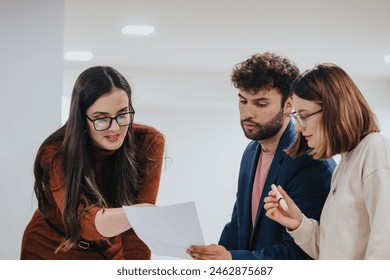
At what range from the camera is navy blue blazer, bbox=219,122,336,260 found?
170 centimetres

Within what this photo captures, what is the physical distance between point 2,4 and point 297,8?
3.35ft

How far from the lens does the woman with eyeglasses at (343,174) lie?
55.8 inches

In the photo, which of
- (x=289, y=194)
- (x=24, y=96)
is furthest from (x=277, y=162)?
(x=24, y=96)

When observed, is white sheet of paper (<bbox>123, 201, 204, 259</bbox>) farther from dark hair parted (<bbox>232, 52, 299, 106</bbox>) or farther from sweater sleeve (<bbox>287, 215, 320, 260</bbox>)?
dark hair parted (<bbox>232, 52, 299, 106</bbox>)

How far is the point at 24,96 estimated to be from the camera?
6.70ft

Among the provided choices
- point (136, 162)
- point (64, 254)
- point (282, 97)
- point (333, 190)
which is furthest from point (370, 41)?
point (64, 254)

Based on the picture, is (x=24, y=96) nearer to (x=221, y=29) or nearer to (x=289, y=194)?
(x=221, y=29)

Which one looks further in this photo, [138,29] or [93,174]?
[138,29]

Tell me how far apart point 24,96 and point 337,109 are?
1099 mm

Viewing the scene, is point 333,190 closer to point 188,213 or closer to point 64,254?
point 188,213

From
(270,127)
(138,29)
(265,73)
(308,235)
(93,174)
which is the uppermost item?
(138,29)
